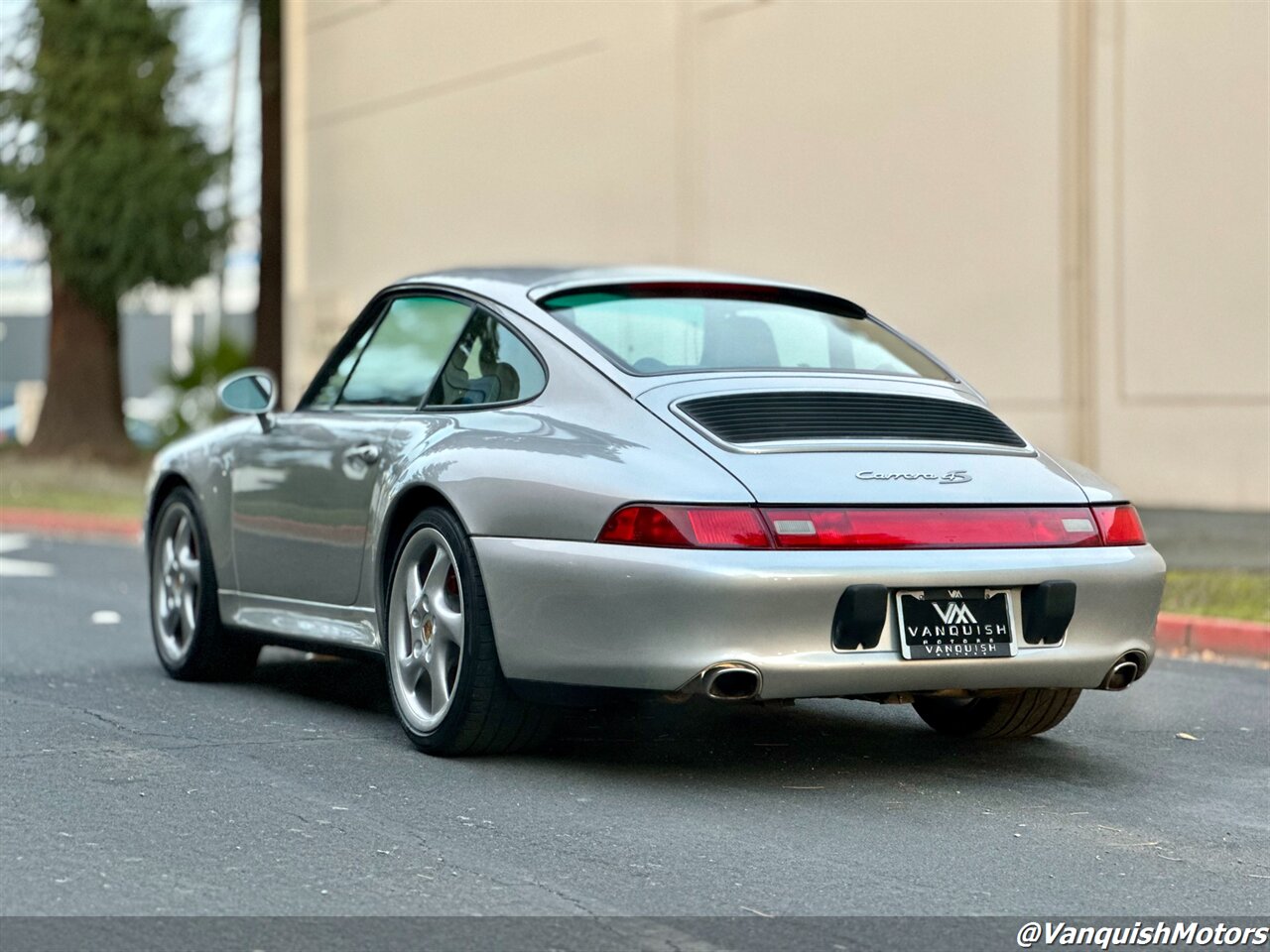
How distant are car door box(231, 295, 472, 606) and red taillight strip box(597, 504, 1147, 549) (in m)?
1.31

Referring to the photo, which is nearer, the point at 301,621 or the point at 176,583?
the point at 301,621

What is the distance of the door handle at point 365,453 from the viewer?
20.9 feet

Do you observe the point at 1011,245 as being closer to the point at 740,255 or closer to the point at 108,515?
the point at 740,255

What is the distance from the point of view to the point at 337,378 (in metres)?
7.11

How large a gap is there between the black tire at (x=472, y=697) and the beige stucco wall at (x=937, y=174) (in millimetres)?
8640

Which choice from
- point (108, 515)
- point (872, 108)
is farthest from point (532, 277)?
point (108, 515)

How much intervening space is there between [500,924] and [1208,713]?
13.1 feet

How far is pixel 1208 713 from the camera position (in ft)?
24.1

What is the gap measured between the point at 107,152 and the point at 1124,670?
833 inches

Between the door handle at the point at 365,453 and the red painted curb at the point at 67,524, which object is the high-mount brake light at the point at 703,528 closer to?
the door handle at the point at 365,453

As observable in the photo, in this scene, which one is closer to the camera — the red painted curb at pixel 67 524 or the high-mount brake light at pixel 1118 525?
the high-mount brake light at pixel 1118 525

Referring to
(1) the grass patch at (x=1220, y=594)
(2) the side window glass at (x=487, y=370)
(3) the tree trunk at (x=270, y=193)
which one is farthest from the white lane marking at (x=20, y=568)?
(3) the tree trunk at (x=270, y=193)

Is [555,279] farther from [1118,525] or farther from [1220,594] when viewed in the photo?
[1220,594]

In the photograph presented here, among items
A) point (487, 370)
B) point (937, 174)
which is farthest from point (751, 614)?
point (937, 174)
